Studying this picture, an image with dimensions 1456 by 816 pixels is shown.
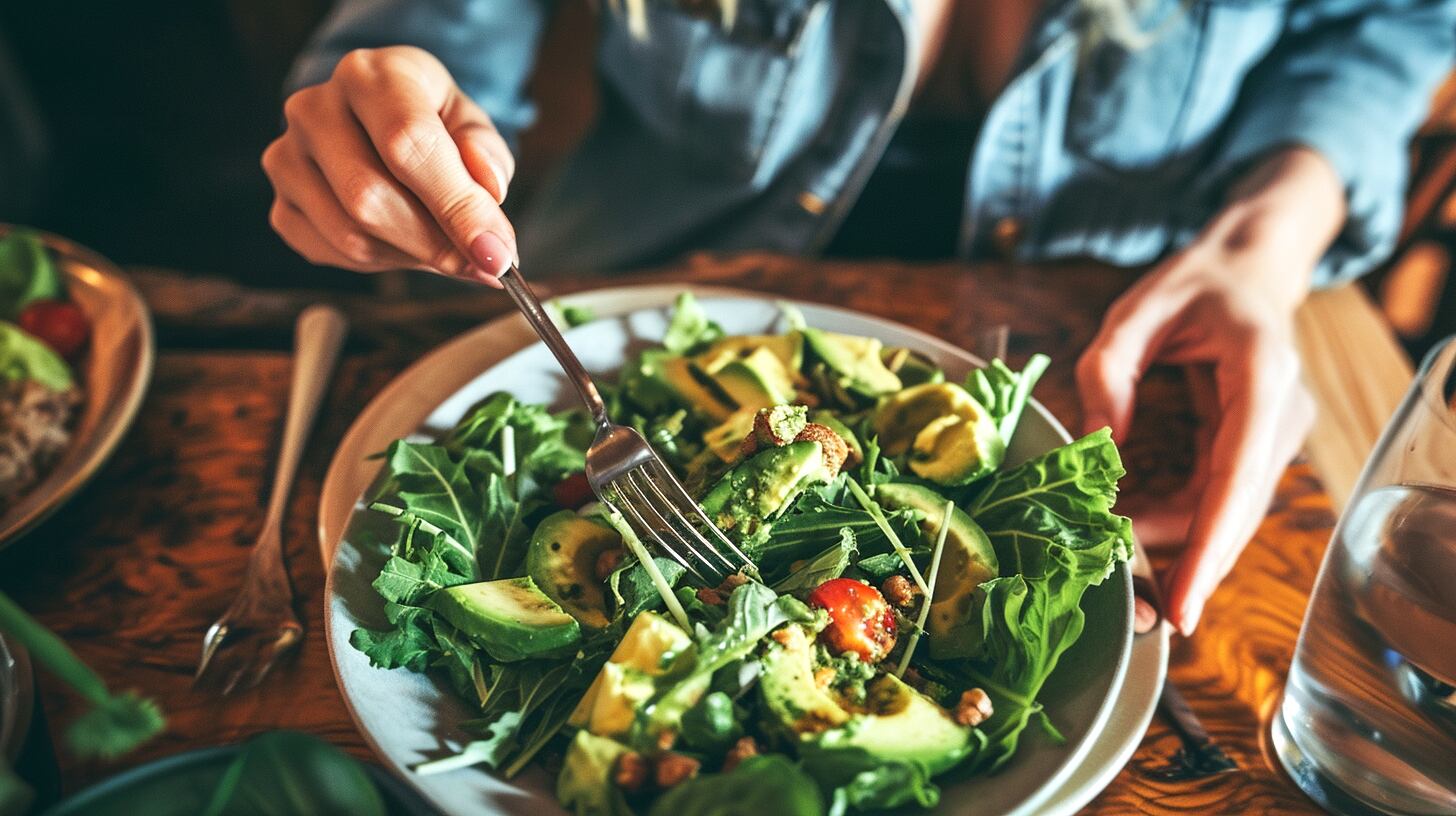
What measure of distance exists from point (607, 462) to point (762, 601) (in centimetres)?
21

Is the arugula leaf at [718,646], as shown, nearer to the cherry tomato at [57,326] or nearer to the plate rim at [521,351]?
the plate rim at [521,351]

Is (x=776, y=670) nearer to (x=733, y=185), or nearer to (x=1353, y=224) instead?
(x=733, y=185)

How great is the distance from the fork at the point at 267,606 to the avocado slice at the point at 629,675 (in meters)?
0.31

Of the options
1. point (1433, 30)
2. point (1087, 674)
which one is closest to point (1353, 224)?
point (1433, 30)

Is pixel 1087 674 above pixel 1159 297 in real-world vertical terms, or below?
below

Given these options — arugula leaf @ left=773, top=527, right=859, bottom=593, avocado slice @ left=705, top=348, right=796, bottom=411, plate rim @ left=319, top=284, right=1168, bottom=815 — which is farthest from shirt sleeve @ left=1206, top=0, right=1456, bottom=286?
arugula leaf @ left=773, top=527, right=859, bottom=593

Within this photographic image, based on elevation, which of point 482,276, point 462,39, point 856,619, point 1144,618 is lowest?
point 1144,618

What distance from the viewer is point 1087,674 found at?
27.6 inches

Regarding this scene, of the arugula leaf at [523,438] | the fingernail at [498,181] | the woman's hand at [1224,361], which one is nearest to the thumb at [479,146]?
the fingernail at [498,181]

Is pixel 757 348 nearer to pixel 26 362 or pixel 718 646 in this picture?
pixel 718 646

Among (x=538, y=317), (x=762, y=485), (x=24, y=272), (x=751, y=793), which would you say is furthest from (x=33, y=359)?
(x=751, y=793)

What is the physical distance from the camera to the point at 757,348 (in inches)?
37.8

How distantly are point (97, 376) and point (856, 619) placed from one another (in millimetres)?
928

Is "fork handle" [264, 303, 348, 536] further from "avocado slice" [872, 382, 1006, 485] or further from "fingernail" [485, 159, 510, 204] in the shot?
"avocado slice" [872, 382, 1006, 485]
